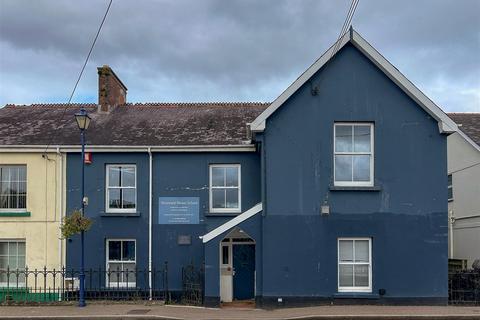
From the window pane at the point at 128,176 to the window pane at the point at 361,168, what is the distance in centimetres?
780

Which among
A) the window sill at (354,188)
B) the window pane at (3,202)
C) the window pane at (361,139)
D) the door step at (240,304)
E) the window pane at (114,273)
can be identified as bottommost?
the door step at (240,304)

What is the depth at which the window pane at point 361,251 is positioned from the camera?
17672 millimetres

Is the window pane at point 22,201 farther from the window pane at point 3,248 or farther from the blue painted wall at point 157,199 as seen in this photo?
the blue painted wall at point 157,199

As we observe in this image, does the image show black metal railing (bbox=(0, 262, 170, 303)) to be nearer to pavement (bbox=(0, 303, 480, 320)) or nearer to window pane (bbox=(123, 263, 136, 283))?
window pane (bbox=(123, 263, 136, 283))

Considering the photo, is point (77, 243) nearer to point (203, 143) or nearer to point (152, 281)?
point (152, 281)

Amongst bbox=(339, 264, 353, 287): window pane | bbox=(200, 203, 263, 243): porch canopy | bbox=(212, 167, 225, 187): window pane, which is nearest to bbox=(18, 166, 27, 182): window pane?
bbox=(212, 167, 225, 187): window pane

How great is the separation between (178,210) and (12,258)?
6101mm

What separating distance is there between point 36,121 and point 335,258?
13002 mm

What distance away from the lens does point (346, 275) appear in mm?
17594

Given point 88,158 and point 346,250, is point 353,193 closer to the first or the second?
point 346,250

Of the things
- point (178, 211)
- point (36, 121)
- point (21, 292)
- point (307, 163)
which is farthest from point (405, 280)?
point (36, 121)

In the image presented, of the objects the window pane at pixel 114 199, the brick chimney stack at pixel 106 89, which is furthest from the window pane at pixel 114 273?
the brick chimney stack at pixel 106 89

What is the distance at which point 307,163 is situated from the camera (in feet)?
58.1

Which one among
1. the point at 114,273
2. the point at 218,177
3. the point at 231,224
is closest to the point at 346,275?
the point at 231,224
